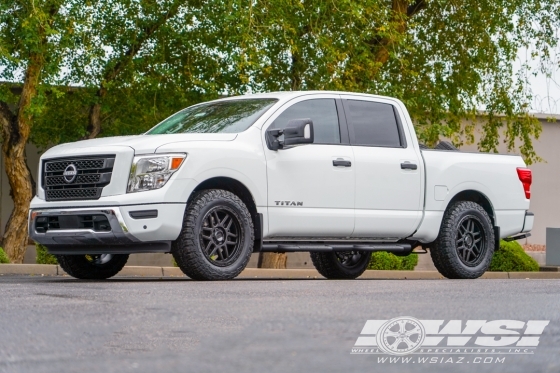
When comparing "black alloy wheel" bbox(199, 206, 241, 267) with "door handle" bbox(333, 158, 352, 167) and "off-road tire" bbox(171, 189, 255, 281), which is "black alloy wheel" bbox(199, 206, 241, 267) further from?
"door handle" bbox(333, 158, 352, 167)

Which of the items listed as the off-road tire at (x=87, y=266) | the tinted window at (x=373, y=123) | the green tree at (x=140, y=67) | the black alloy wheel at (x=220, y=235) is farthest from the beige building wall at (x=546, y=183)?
the black alloy wheel at (x=220, y=235)

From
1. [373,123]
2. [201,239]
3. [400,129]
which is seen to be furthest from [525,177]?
[201,239]

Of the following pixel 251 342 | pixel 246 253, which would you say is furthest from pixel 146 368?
pixel 246 253

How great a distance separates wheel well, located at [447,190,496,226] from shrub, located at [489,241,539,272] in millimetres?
7617

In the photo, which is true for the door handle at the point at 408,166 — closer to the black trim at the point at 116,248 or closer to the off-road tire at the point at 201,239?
the off-road tire at the point at 201,239

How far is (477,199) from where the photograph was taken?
13594mm

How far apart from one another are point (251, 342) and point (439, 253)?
7.54m

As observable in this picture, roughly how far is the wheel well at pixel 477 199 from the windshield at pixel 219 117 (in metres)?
2.82

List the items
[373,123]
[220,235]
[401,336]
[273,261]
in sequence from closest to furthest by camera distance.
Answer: [401,336]
[220,235]
[373,123]
[273,261]

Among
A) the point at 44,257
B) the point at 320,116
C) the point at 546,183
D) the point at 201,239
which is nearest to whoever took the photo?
the point at 201,239

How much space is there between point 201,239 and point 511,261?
38.4 ft

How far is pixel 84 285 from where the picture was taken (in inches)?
400

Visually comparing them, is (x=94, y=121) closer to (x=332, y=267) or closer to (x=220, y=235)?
(x=332, y=267)

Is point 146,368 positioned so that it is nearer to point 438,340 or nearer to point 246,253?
point 438,340
